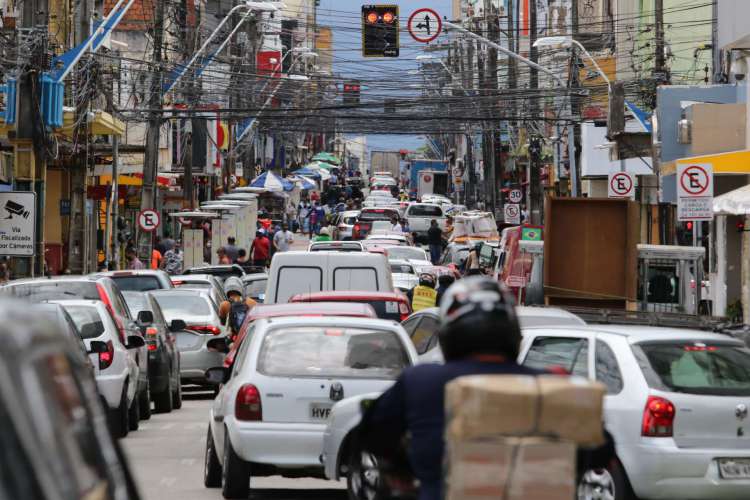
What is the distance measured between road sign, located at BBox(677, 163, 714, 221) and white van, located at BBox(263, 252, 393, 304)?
4.82 meters

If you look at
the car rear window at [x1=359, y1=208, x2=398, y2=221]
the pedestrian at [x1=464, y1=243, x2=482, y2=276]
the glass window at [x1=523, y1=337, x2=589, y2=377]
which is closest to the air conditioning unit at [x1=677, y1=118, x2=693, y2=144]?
the pedestrian at [x1=464, y1=243, x2=482, y2=276]

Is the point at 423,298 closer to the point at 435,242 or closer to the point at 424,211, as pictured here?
the point at 435,242

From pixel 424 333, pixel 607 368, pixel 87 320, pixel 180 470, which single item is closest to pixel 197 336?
pixel 87 320

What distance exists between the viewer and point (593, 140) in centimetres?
5016

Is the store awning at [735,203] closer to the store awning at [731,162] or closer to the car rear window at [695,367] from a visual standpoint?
the store awning at [731,162]

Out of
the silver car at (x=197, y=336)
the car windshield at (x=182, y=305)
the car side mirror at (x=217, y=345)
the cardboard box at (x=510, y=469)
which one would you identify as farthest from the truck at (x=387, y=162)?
the cardboard box at (x=510, y=469)

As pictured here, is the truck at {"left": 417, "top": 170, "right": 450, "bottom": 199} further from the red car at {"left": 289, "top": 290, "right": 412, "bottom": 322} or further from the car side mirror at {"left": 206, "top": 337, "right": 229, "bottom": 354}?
the car side mirror at {"left": 206, "top": 337, "right": 229, "bottom": 354}

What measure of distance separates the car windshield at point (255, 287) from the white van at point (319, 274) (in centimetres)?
928

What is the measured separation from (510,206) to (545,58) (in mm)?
12984

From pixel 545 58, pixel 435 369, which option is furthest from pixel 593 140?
pixel 435 369

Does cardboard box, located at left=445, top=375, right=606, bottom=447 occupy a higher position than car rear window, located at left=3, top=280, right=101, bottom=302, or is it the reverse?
cardboard box, located at left=445, top=375, right=606, bottom=447

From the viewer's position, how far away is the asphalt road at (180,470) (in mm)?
12836

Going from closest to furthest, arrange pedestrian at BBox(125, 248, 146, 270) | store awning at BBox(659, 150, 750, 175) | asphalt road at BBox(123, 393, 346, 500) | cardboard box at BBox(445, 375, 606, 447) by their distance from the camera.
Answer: cardboard box at BBox(445, 375, 606, 447)
asphalt road at BBox(123, 393, 346, 500)
store awning at BBox(659, 150, 750, 175)
pedestrian at BBox(125, 248, 146, 270)

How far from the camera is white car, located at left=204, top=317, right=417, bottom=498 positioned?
1184 cm
